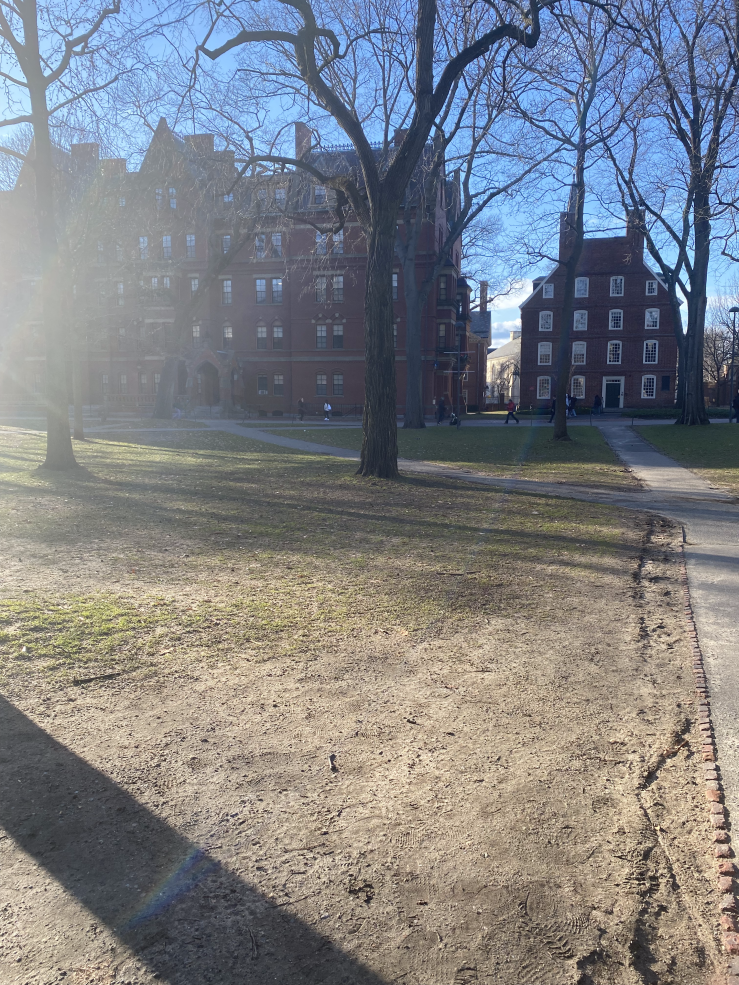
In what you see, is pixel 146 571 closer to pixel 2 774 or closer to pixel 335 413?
pixel 2 774

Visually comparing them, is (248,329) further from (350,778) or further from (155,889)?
(155,889)

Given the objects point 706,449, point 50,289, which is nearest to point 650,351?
point 706,449

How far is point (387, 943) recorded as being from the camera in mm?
2375

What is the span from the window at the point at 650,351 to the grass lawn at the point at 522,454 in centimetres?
3291

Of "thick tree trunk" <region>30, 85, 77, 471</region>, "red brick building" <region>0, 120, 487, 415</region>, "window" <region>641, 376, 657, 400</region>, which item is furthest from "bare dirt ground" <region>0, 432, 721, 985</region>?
"window" <region>641, 376, 657, 400</region>

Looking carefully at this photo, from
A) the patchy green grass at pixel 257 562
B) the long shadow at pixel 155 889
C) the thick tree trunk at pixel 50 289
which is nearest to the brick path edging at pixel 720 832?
the long shadow at pixel 155 889

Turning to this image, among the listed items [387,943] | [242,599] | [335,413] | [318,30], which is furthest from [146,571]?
[335,413]

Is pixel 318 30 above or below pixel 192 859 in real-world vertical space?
above

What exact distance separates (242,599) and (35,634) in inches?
65.7

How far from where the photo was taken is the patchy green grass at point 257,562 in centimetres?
524

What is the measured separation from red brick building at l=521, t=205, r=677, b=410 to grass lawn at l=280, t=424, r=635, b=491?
3239 centimetres

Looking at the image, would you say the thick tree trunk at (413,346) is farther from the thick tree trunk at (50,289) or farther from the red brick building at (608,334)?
the red brick building at (608,334)

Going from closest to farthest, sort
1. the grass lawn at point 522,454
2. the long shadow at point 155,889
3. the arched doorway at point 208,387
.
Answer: the long shadow at point 155,889 < the grass lawn at point 522,454 < the arched doorway at point 208,387

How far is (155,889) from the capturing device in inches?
103
